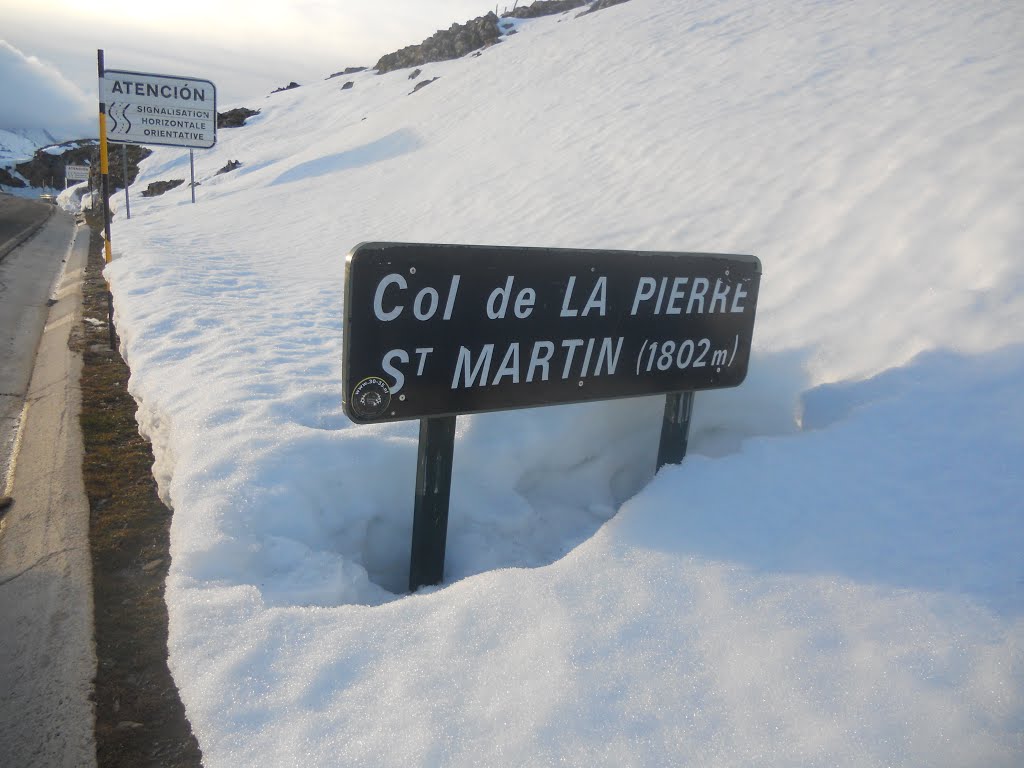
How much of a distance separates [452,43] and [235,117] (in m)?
12.1

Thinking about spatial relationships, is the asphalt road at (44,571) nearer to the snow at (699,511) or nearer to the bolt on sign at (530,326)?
the snow at (699,511)

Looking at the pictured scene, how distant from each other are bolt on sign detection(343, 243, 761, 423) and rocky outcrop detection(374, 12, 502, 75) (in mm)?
36309

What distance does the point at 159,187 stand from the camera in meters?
29.8

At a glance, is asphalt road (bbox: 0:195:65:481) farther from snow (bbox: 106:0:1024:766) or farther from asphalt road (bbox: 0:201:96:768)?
snow (bbox: 106:0:1024:766)

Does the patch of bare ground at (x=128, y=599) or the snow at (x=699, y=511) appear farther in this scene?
the patch of bare ground at (x=128, y=599)

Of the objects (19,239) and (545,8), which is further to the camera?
(545,8)

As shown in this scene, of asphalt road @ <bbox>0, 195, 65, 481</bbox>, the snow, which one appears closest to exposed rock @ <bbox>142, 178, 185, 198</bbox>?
asphalt road @ <bbox>0, 195, 65, 481</bbox>

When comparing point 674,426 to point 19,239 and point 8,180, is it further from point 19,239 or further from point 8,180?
point 8,180

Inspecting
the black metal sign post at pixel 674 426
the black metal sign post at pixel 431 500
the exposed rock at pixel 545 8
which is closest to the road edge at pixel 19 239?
the black metal sign post at pixel 431 500

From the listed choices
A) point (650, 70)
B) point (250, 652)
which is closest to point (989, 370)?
point (250, 652)

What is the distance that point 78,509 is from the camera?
3846 mm

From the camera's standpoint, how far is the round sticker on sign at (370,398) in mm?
2385

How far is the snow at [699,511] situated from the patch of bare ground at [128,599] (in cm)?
24

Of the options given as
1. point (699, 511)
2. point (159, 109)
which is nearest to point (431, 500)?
point (699, 511)
